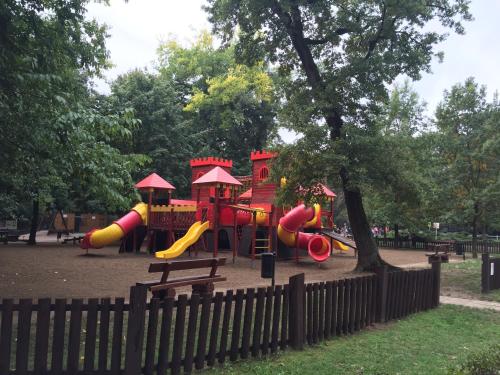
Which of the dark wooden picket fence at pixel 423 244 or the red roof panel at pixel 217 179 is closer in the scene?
the red roof panel at pixel 217 179

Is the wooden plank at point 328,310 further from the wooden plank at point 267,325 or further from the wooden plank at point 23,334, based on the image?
the wooden plank at point 23,334

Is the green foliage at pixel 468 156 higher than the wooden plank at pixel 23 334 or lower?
higher

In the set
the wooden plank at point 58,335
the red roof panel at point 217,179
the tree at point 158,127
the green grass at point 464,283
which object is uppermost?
the tree at point 158,127

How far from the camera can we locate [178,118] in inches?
1396

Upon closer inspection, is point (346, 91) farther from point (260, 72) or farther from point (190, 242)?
point (260, 72)

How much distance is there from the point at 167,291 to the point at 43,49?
167 inches

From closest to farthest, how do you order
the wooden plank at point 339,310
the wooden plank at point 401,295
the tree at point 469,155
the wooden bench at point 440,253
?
1. the wooden plank at point 339,310
2. the wooden plank at point 401,295
3. the wooden bench at point 440,253
4. the tree at point 469,155

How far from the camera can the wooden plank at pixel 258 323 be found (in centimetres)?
629

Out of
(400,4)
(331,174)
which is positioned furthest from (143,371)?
(400,4)

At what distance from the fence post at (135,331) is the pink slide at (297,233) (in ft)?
48.7

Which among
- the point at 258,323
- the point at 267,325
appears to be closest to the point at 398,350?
the point at 267,325

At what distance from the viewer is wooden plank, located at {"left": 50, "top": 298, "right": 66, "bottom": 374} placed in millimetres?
4957

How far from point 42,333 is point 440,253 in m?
22.7

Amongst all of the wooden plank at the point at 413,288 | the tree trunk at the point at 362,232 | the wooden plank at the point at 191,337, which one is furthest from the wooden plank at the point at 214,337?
the tree trunk at the point at 362,232
